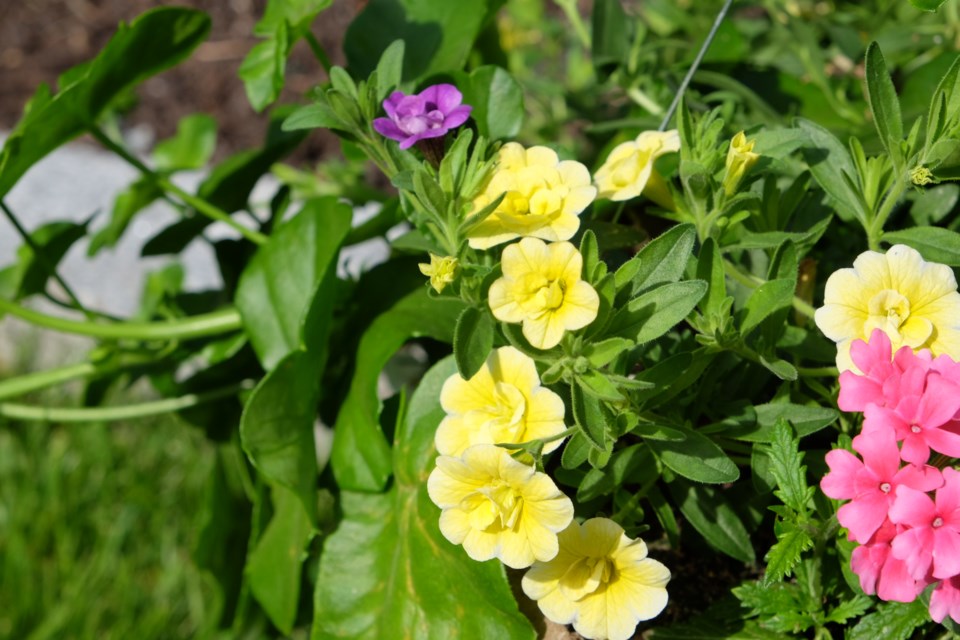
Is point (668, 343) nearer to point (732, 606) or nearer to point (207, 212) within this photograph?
point (732, 606)

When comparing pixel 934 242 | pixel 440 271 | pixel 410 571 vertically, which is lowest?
pixel 410 571

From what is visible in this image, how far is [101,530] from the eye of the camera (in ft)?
6.73

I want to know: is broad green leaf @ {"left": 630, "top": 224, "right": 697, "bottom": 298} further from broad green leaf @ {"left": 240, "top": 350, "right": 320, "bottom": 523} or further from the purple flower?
broad green leaf @ {"left": 240, "top": 350, "right": 320, "bottom": 523}

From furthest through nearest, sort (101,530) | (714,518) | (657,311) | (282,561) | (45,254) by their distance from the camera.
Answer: (101,530), (45,254), (282,561), (714,518), (657,311)

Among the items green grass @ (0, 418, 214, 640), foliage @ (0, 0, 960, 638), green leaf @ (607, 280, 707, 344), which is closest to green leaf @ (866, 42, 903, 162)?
foliage @ (0, 0, 960, 638)

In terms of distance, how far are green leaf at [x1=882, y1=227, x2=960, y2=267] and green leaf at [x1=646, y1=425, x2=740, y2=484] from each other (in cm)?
24

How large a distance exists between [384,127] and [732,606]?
51cm

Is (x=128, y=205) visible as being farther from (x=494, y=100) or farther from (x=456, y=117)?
(x=456, y=117)

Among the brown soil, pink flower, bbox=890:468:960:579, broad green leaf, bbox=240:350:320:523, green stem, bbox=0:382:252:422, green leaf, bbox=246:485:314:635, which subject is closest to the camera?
pink flower, bbox=890:468:960:579

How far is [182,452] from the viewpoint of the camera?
2193 millimetres

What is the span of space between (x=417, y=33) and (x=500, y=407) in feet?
2.09

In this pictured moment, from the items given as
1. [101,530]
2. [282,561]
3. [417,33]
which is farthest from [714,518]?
[101,530]

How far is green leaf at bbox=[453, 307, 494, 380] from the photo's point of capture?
79 cm

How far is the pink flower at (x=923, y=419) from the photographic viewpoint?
71 cm
